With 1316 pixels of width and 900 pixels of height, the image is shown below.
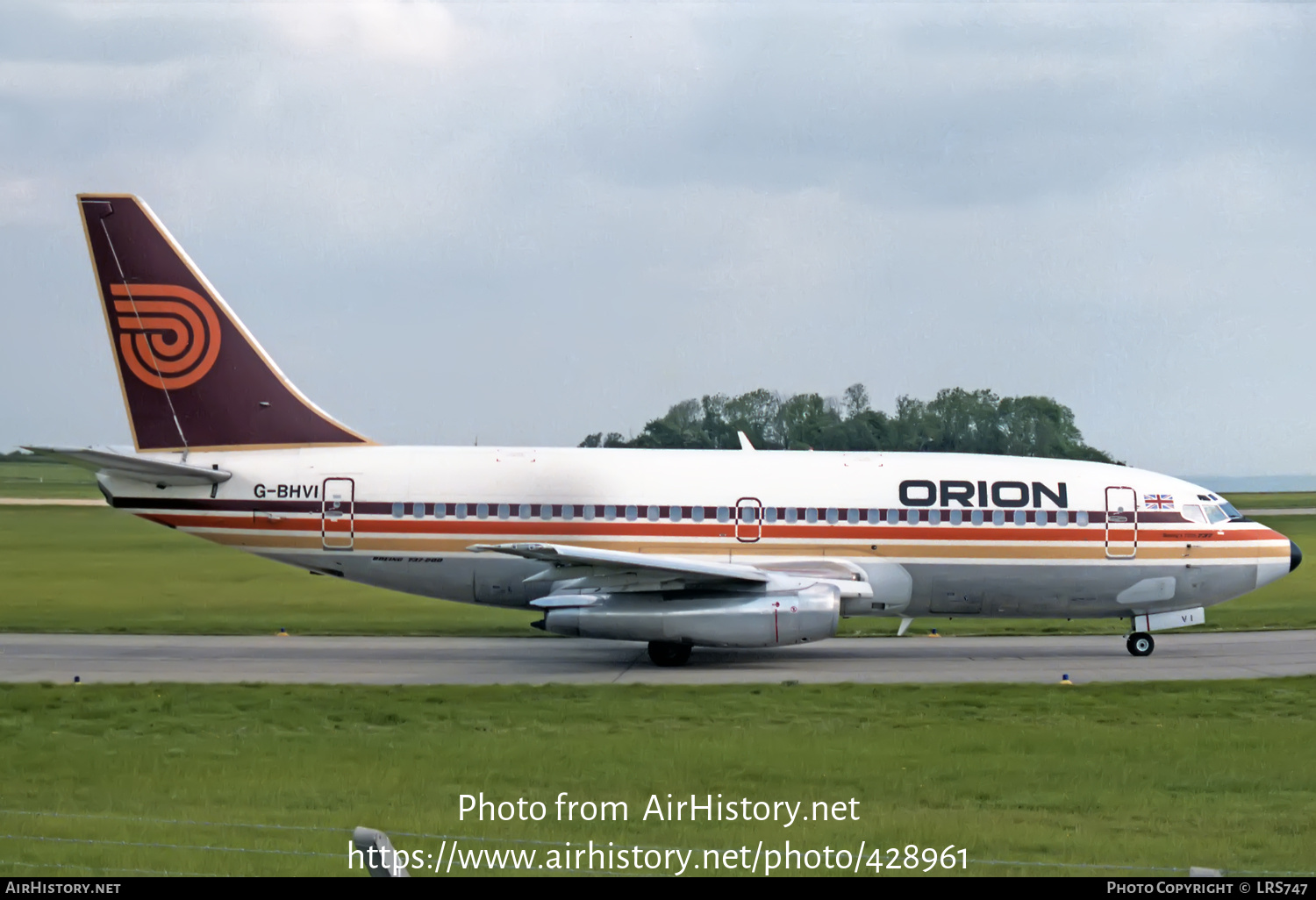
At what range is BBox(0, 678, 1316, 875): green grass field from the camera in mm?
9875

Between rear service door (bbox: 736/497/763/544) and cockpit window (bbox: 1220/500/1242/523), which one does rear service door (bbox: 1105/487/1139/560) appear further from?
rear service door (bbox: 736/497/763/544)

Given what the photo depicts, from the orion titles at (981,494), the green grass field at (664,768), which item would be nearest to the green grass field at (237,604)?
the orion titles at (981,494)

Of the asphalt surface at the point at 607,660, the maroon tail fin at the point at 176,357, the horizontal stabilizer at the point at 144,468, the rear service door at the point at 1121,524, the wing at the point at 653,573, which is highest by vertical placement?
the maroon tail fin at the point at 176,357

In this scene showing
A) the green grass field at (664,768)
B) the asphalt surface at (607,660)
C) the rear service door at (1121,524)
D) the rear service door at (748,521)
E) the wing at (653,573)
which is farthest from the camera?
the rear service door at (1121,524)

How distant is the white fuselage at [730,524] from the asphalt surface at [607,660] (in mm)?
1111

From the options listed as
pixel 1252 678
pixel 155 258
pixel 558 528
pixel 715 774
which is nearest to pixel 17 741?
pixel 715 774

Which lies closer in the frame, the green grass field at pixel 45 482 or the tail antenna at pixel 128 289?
the tail antenna at pixel 128 289

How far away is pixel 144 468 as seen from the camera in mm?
23094

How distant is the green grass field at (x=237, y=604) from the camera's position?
27984mm

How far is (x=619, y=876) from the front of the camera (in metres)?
8.73

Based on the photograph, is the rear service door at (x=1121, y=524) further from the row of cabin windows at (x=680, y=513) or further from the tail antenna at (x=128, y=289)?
the tail antenna at (x=128, y=289)

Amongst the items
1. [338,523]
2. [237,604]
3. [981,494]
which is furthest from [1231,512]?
[237,604]

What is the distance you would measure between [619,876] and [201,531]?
1685cm

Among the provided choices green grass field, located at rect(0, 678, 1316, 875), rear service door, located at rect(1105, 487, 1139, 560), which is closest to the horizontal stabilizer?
green grass field, located at rect(0, 678, 1316, 875)
